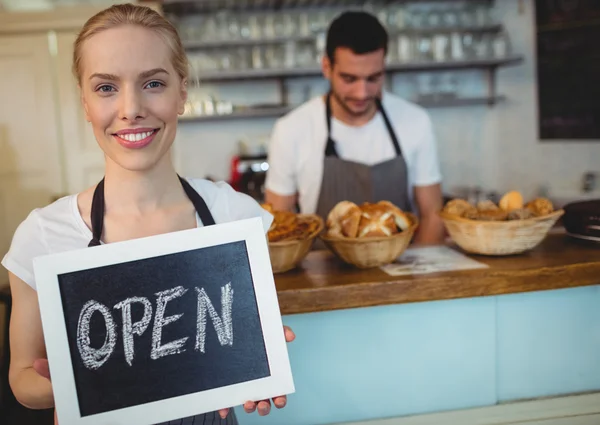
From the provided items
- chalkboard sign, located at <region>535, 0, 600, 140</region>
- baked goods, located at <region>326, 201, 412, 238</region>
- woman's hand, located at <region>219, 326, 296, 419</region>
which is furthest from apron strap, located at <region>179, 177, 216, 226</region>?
chalkboard sign, located at <region>535, 0, 600, 140</region>

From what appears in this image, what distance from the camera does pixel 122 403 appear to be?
92 cm

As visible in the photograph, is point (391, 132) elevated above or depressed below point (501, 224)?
above

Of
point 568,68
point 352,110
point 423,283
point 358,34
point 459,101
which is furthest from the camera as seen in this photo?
point 459,101

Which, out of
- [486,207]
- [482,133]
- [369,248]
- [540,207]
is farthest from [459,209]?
[482,133]

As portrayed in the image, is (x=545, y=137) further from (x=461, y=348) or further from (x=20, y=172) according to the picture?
(x=20, y=172)

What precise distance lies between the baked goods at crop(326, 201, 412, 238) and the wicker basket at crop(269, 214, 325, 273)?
0.22 feet

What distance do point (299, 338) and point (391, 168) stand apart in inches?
45.3

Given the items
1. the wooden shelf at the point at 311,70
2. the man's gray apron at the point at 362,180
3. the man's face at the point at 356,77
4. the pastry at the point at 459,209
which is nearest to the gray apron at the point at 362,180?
the man's gray apron at the point at 362,180

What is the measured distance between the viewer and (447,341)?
1.53 m

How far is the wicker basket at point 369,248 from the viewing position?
4.86 feet

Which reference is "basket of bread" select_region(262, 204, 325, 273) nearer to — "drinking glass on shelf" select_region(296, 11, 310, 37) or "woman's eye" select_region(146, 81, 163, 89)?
"woman's eye" select_region(146, 81, 163, 89)

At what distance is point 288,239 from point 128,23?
712mm

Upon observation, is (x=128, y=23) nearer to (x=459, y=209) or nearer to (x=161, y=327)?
(x=161, y=327)

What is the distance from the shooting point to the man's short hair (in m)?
2.28
